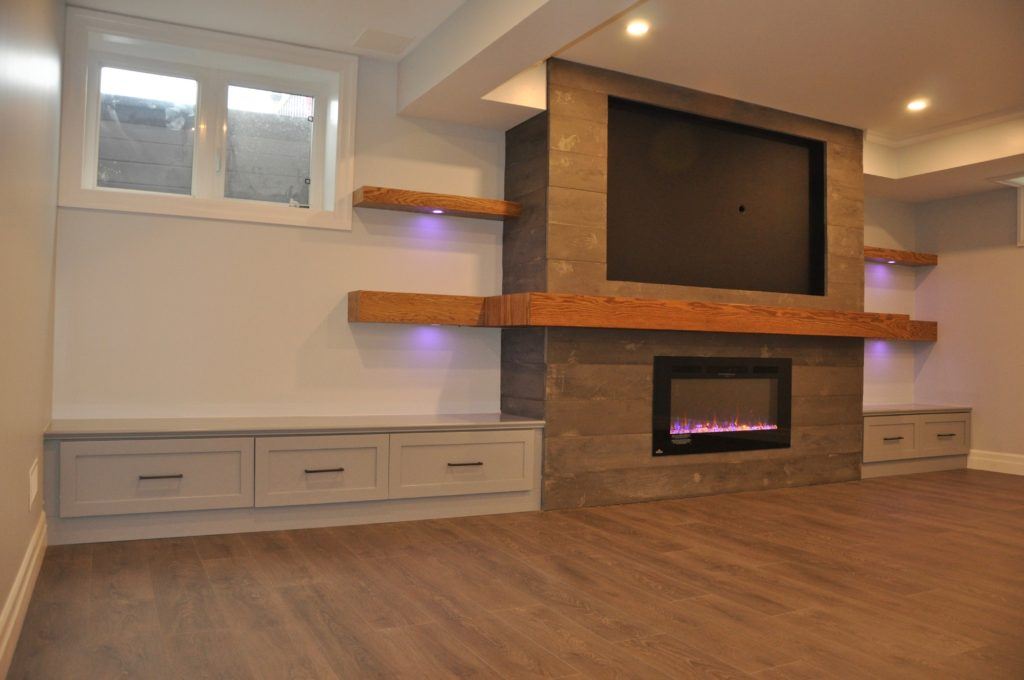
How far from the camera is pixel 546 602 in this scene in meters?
2.81

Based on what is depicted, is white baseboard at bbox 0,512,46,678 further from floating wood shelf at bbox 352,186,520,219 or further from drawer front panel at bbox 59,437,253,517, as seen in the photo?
floating wood shelf at bbox 352,186,520,219

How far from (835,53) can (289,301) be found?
3138 mm

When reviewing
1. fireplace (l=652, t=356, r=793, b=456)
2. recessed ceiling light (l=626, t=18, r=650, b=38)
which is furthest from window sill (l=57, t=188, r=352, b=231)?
fireplace (l=652, t=356, r=793, b=456)

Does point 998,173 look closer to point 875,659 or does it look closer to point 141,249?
point 875,659

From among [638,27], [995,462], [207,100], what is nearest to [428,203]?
[207,100]

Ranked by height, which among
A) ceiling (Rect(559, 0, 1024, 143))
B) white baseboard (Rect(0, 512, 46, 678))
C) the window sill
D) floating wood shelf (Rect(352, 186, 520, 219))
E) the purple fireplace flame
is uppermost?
ceiling (Rect(559, 0, 1024, 143))

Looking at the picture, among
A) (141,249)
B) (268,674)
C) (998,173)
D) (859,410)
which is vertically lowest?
(268,674)

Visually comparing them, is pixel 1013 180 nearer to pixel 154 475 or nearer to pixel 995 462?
pixel 995 462

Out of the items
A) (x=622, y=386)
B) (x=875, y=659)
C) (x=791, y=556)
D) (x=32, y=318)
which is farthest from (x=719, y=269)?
(x=32, y=318)

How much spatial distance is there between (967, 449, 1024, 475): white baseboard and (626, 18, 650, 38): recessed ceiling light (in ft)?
14.7

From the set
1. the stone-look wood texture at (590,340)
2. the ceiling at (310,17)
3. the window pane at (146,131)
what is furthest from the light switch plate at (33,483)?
the stone-look wood texture at (590,340)

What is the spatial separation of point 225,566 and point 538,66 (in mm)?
2908

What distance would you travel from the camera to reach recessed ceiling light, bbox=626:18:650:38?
385cm

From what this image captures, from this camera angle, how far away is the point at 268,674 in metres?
2.16
